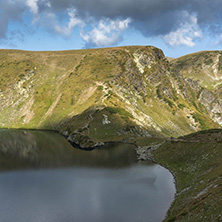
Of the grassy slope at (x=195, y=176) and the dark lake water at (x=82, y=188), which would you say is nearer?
the grassy slope at (x=195, y=176)

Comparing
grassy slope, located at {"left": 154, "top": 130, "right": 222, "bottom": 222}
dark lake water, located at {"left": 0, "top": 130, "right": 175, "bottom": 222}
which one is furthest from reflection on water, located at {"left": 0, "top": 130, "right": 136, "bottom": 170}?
grassy slope, located at {"left": 154, "top": 130, "right": 222, "bottom": 222}

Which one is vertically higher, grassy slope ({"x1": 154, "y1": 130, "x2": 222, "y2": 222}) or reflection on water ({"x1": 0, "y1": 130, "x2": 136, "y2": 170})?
reflection on water ({"x1": 0, "y1": 130, "x2": 136, "y2": 170})

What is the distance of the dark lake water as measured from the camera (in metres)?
51.0

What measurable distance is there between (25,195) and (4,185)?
41.6 feet

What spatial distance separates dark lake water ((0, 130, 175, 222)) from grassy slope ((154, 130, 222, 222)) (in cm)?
385

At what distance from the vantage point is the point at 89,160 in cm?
10106

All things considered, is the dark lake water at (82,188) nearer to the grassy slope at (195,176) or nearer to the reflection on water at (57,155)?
the reflection on water at (57,155)

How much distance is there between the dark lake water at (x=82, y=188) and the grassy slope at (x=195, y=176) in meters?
3.85

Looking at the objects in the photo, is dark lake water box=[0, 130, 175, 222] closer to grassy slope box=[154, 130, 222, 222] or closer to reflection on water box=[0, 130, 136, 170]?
reflection on water box=[0, 130, 136, 170]

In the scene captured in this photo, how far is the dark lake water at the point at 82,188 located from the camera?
5100 cm

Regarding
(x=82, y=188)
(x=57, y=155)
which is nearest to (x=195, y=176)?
(x=82, y=188)

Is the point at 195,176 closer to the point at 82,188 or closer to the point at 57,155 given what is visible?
the point at 82,188

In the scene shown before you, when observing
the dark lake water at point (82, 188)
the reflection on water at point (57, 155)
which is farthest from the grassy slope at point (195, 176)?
the reflection on water at point (57, 155)

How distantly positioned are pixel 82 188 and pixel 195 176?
34477 mm
